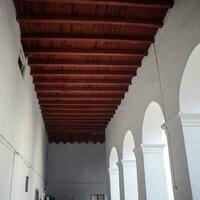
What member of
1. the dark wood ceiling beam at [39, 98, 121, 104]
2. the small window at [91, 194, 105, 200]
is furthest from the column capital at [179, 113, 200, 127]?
the small window at [91, 194, 105, 200]

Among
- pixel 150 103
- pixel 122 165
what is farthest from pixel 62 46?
pixel 122 165

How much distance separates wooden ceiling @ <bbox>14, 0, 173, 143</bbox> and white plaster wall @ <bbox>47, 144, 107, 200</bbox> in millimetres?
5292

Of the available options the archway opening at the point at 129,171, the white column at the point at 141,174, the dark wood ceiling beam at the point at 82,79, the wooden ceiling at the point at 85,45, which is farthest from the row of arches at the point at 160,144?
the dark wood ceiling beam at the point at 82,79

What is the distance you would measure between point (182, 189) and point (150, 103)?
199cm

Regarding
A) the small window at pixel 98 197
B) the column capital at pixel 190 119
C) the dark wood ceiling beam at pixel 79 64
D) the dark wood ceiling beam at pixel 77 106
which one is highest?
the dark wood ceiling beam at pixel 77 106

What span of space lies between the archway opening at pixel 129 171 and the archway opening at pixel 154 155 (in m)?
1.72

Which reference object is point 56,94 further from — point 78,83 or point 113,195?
point 113,195

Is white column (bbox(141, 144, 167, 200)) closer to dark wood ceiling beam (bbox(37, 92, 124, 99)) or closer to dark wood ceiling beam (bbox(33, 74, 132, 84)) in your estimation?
dark wood ceiling beam (bbox(33, 74, 132, 84))

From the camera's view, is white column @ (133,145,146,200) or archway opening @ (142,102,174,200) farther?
white column @ (133,145,146,200)

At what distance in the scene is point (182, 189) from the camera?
3758 mm

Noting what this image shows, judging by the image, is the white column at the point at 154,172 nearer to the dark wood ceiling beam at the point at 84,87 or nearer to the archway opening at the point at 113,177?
the dark wood ceiling beam at the point at 84,87

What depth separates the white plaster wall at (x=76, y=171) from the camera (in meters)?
12.6

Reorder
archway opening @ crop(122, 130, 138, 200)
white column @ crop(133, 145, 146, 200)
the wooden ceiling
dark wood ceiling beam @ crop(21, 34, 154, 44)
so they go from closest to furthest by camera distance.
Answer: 1. the wooden ceiling
2. dark wood ceiling beam @ crop(21, 34, 154, 44)
3. white column @ crop(133, 145, 146, 200)
4. archway opening @ crop(122, 130, 138, 200)

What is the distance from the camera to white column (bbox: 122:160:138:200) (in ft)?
25.3
